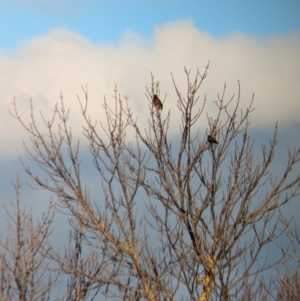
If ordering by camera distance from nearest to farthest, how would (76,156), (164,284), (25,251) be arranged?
(164,284) < (76,156) < (25,251)

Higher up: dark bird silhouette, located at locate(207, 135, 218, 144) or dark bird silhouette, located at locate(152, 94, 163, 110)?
dark bird silhouette, located at locate(152, 94, 163, 110)

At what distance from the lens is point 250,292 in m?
7.79

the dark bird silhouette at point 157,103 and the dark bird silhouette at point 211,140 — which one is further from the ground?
the dark bird silhouette at point 157,103

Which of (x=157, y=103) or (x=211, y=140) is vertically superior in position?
(x=157, y=103)

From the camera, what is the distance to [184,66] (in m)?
8.08

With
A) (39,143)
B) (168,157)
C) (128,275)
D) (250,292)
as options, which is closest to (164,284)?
(128,275)

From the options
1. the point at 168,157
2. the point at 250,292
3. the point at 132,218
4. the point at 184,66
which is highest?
the point at 184,66

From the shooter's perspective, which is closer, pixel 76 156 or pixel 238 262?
pixel 238 262

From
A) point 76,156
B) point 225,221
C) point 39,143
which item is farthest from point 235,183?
point 39,143

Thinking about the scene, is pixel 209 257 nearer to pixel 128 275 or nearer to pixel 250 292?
pixel 250 292

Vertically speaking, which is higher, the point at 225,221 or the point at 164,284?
the point at 225,221

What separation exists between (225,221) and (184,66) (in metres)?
2.08

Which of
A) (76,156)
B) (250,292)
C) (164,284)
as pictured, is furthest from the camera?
(76,156)

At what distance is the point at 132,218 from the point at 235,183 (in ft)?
4.96
